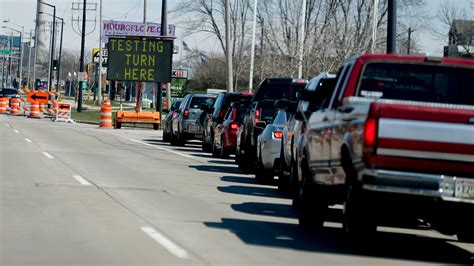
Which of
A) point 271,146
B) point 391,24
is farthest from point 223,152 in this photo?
point 271,146

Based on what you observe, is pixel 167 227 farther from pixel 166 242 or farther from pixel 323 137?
pixel 323 137

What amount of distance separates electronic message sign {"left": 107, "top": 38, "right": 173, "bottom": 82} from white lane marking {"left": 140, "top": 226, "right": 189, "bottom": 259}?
37939 mm

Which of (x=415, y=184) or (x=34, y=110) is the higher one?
(x=415, y=184)

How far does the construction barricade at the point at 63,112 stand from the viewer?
183ft

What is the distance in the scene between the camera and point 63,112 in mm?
56062

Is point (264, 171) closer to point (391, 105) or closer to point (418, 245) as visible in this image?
point (418, 245)

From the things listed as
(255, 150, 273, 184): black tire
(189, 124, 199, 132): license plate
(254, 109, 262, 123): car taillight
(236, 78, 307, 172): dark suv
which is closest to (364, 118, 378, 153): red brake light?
(255, 150, 273, 184): black tire

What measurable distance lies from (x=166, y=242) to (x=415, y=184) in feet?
9.03

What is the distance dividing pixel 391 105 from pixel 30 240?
402 centimetres

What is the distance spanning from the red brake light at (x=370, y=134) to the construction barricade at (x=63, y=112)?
155 feet

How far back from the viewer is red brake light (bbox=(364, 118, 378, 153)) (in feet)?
32.0

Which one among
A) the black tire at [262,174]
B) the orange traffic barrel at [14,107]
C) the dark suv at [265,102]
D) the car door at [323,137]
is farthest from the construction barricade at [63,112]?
the car door at [323,137]

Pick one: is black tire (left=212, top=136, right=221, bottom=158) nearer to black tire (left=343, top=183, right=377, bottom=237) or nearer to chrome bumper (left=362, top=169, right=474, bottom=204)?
black tire (left=343, top=183, right=377, bottom=237)

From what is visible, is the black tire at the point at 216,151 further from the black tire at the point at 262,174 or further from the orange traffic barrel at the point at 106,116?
the orange traffic barrel at the point at 106,116
